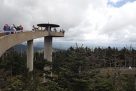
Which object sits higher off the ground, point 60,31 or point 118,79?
point 60,31

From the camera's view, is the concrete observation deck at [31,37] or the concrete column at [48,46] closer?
the concrete observation deck at [31,37]

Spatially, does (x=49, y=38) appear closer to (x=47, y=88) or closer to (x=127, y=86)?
(x=127, y=86)

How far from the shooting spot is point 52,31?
53656 millimetres

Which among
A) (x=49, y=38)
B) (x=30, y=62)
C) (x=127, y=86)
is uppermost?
(x=49, y=38)

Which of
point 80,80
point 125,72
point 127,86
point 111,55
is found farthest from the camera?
point 111,55

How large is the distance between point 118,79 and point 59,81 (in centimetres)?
1343

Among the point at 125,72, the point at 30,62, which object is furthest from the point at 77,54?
the point at 125,72

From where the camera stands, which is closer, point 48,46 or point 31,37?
point 31,37

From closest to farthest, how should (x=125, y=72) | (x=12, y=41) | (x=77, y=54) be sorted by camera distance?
(x=12, y=41) < (x=77, y=54) < (x=125, y=72)

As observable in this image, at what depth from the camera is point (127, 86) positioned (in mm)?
46250

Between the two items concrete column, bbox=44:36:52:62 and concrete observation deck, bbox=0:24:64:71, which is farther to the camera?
concrete column, bbox=44:36:52:62

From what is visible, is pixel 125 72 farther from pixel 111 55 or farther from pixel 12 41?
pixel 12 41

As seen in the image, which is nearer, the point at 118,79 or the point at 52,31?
the point at 118,79

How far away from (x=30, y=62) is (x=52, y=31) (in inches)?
342
